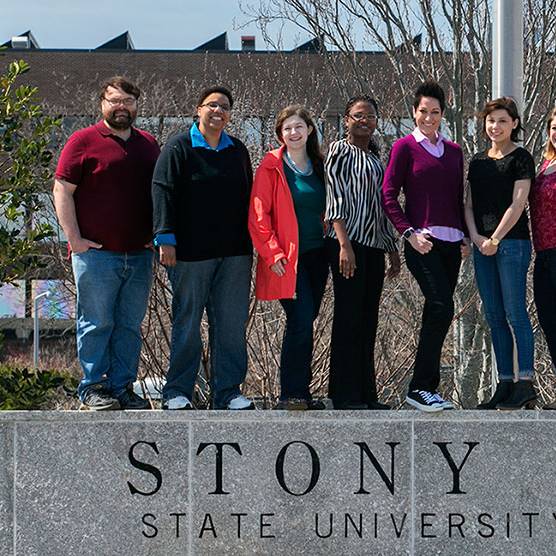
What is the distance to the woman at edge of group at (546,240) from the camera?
6016 millimetres

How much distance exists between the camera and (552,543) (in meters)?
5.88

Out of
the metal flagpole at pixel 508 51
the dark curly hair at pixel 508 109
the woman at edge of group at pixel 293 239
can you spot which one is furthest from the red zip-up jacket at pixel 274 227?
the metal flagpole at pixel 508 51

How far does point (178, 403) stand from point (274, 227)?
44.0 inches

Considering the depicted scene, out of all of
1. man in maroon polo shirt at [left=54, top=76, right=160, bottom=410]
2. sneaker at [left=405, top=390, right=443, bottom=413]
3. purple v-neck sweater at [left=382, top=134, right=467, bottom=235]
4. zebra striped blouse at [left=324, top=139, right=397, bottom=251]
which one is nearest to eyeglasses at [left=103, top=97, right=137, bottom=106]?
man in maroon polo shirt at [left=54, top=76, right=160, bottom=410]

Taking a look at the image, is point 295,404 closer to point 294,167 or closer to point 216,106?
point 294,167

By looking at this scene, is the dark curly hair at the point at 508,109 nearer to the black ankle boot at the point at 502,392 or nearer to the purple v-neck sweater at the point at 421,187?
the purple v-neck sweater at the point at 421,187

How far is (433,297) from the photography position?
5953mm

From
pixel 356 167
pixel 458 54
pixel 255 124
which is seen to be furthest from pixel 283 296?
pixel 255 124

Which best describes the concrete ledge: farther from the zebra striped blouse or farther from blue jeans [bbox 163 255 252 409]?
the zebra striped blouse

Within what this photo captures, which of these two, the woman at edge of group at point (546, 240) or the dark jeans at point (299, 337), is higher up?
the woman at edge of group at point (546, 240)

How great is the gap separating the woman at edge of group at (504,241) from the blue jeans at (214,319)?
1.35 meters

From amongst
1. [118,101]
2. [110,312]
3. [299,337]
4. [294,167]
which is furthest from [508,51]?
[110,312]

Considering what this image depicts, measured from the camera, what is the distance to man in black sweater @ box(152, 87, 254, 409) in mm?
5895

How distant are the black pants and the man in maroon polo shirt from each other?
1096mm
